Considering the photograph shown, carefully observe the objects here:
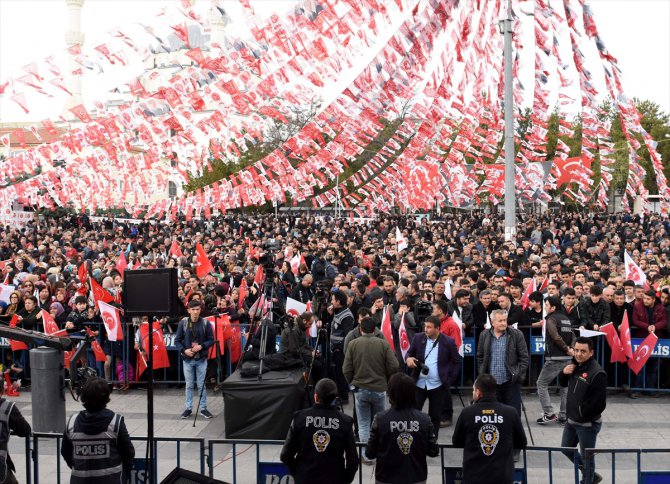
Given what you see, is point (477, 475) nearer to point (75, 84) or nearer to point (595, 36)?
point (595, 36)

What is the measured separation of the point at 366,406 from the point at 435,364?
0.91 metres

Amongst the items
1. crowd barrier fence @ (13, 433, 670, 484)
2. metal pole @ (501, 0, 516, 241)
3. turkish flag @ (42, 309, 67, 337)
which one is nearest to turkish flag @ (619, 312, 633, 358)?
crowd barrier fence @ (13, 433, 670, 484)

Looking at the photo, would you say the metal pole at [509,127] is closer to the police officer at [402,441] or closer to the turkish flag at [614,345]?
the turkish flag at [614,345]

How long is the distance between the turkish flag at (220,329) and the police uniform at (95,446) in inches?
206

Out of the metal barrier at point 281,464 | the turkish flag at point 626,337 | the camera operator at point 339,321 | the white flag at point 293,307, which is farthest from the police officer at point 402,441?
the turkish flag at point 626,337

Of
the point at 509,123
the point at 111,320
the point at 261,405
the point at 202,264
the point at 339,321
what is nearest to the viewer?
the point at 261,405

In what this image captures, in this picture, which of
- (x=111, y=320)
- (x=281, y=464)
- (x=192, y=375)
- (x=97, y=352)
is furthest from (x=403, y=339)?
(x=97, y=352)

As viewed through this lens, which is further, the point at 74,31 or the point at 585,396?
the point at 74,31

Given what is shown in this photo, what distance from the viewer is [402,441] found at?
5.59 meters

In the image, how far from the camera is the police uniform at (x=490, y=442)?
555 centimetres

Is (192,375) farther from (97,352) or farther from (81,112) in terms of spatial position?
(81,112)

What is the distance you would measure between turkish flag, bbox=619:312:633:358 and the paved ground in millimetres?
679

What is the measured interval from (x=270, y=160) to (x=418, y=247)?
21.5ft

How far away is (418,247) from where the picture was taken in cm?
2122
